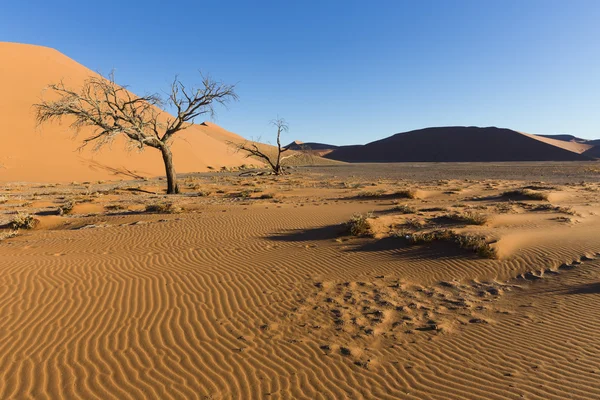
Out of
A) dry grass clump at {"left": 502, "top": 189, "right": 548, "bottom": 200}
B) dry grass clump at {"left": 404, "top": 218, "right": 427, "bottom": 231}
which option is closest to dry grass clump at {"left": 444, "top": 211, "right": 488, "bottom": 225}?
Answer: dry grass clump at {"left": 404, "top": 218, "right": 427, "bottom": 231}

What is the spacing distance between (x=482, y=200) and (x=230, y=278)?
44.7ft

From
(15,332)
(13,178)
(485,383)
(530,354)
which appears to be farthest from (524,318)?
(13,178)

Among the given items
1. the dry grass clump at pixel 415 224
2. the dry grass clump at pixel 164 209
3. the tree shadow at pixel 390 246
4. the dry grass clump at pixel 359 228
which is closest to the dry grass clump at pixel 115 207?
the dry grass clump at pixel 164 209

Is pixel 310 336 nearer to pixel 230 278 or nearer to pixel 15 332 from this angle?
pixel 230 278

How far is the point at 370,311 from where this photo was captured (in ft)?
17.4

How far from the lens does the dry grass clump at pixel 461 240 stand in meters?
7.48

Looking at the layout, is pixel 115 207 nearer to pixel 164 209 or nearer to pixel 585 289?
pixel 164 209

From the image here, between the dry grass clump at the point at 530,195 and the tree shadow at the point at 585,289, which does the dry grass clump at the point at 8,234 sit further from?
the dry grass clump at the point at 530,195

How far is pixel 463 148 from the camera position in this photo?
328ft

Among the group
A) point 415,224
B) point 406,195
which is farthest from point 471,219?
point 406,195

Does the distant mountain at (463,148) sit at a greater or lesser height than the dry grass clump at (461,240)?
greater

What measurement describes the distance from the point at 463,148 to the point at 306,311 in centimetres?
10637

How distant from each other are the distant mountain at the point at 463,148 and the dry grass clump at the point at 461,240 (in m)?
89.0

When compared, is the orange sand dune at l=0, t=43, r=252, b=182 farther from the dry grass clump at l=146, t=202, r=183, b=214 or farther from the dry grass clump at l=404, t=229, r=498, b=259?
the dry grass clump at l=404, t=229, r=498, b=259
